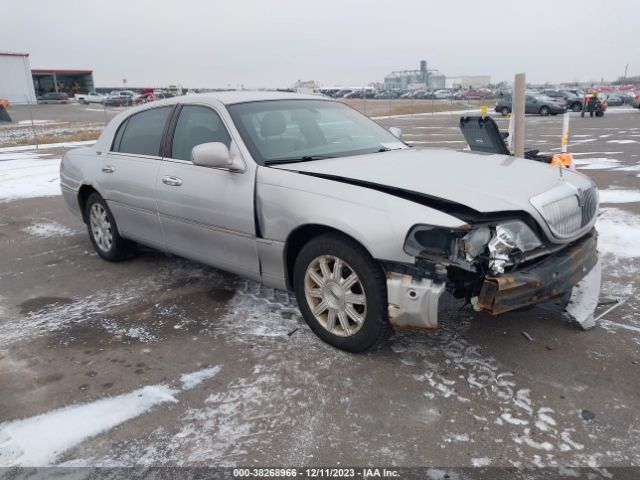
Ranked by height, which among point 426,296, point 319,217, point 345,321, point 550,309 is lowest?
point 550,309

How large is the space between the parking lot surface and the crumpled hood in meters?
0.25

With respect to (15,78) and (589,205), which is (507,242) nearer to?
(589,205)

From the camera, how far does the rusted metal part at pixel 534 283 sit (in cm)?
286

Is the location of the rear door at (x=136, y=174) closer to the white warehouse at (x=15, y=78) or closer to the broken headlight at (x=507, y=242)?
the broken headlight at (x=507, y=242)

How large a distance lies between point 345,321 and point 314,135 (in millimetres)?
1571

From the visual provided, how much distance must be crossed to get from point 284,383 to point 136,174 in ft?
8.38

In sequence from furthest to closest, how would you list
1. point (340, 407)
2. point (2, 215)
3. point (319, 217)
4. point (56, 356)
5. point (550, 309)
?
1. point (2, 215)
2. point (550, 309)
3. point (56, 356)
4. point (319, 217)
5. point (340, 407)

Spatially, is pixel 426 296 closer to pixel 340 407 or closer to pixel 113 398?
pixel 340 407

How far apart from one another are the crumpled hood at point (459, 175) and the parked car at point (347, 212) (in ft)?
0.05

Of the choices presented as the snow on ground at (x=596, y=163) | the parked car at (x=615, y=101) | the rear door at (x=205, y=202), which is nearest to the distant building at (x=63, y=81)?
the parked car at (x=615, y=101)

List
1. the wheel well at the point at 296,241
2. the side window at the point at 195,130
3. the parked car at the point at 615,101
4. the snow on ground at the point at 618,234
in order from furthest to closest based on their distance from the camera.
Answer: the parked car at the point at 615,101
the snow on ground at the point at 618,234
the side window at the point at 195,130
the wheel well at the point at 296,241

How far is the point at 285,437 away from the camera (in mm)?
2627

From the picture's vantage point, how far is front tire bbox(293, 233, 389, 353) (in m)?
3.10

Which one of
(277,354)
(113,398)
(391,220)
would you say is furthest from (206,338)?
(391,220)
